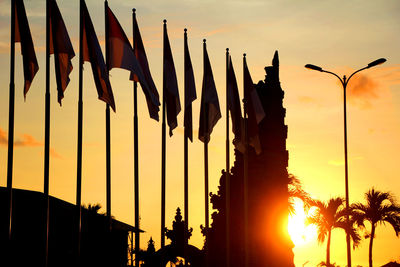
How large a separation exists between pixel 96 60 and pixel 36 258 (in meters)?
19.1

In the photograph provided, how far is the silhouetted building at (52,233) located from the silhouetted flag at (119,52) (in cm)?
1448

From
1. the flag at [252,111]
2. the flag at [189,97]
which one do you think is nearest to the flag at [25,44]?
the flag at [189,97]

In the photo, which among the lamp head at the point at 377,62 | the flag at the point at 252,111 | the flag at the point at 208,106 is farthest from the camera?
the lamp head at the point at 377,62

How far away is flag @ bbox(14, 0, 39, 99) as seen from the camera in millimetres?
36031

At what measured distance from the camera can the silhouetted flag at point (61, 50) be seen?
121 feet

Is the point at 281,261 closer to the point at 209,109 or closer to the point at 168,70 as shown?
the point at 209,109

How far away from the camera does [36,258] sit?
52500mm

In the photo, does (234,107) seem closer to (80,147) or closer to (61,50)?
(80,147)

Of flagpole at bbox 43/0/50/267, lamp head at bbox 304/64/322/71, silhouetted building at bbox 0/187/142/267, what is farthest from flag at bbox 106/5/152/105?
silhouetted building at bbox 0/187/142/267

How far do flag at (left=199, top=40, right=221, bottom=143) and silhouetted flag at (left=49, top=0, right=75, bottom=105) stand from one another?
8.97m

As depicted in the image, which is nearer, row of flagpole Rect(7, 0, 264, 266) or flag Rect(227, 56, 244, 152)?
row of flagpole Rect(7, 0, 264, 266)

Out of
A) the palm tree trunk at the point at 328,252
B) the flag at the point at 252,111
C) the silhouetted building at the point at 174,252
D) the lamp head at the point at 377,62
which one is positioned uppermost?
the lamp head at the point at 377,62

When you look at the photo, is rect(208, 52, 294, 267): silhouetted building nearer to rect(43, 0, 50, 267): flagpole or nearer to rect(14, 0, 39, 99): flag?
rect(43, 0, 50, 267): flagpole

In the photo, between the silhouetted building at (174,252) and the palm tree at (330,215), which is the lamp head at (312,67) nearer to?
the silhouetted building at (174,252)
